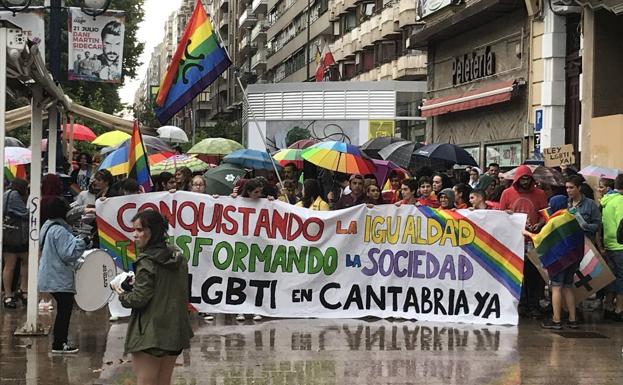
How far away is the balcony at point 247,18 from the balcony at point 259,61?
354cm

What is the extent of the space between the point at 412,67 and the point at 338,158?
91.5 feet

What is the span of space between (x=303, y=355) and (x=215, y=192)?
272 inches

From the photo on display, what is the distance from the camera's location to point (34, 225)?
1054 cm

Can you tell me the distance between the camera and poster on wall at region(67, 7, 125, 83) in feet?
56.1

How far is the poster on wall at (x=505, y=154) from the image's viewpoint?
24891 mm

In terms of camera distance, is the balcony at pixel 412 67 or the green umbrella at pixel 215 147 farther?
the balcony at pixel 412 67

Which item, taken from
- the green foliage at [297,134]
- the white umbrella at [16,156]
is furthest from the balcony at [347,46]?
the white umbrella at [16,156]

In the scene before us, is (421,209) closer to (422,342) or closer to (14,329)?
(422,342)

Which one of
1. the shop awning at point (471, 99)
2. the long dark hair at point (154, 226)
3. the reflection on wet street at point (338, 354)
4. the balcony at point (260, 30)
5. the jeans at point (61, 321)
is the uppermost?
the balcony at point (260, 30)

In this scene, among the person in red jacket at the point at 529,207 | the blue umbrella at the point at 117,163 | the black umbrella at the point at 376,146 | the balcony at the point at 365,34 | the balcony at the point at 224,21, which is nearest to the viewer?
the person in red jacket at the point at 529,207

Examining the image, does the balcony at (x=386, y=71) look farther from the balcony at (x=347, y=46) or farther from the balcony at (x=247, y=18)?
the balcony at (x=247, y=18)

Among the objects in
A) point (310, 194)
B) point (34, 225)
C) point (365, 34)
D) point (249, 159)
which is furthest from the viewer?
point (365, 34)

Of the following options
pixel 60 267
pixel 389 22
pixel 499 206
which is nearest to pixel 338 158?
pixel 499 206

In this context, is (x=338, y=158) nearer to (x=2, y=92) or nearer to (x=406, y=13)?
(x=2, y=92)
